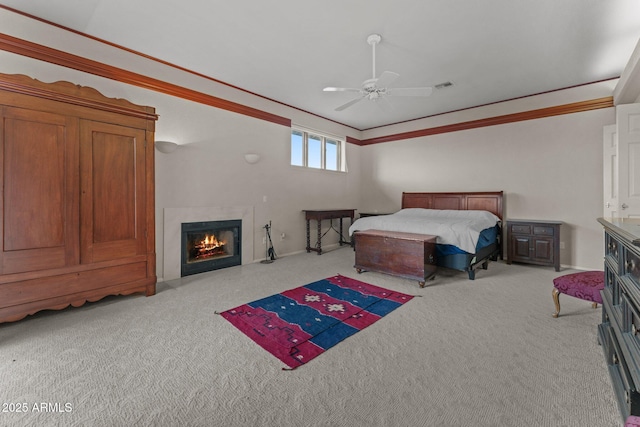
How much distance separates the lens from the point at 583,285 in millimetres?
2355

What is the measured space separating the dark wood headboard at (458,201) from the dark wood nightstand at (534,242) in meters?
0.55

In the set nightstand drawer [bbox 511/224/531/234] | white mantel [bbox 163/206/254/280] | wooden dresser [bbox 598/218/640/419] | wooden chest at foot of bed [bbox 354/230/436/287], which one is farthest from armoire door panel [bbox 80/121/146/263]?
nightstand drawer [bbox 511/224/531/234]

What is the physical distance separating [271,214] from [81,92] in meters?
3.21

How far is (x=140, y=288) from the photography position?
10.6ft

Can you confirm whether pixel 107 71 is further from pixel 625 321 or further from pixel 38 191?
pixel 625 321

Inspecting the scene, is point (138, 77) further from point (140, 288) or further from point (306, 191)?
point (306, 191)

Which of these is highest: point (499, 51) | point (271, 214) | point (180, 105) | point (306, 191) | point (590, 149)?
point (499, 51)

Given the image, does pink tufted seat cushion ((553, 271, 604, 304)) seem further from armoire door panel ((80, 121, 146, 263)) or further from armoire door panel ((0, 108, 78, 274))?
armoire door panel ((0, 108, 78, 274))

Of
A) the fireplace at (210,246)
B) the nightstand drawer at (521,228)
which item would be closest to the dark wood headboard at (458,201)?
the nightstand drawer at (521,228)

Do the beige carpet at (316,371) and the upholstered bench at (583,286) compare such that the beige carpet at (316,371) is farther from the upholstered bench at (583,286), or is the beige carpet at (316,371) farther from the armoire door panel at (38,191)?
the armoire door panel at (38,191)

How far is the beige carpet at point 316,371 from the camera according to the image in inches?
58.4

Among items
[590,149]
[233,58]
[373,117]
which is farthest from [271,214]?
[590,149]

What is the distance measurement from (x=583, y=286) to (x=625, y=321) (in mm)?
1127

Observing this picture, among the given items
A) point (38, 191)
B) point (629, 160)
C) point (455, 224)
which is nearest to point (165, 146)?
point (38, 191)
